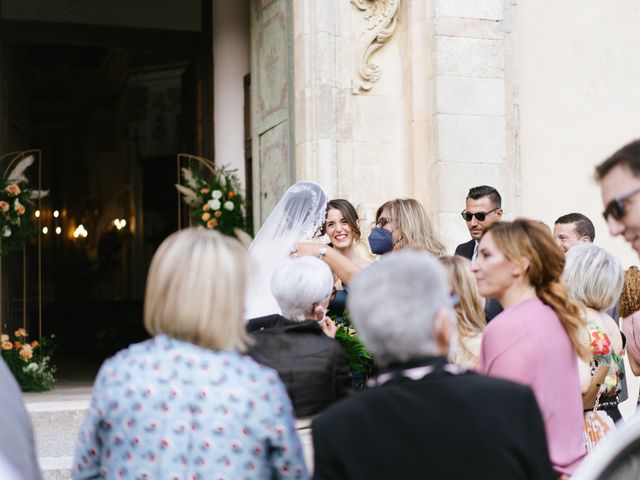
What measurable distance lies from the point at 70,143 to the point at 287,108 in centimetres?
1423

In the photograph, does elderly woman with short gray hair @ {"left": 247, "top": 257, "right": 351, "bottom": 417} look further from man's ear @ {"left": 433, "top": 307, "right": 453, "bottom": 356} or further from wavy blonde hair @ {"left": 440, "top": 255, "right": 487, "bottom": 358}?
man's ear @ {"left": 433, "top": 307, "right": 453, "bottom": 356}

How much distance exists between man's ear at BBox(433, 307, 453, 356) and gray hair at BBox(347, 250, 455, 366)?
14mm

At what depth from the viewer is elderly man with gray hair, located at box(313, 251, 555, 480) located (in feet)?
7.42

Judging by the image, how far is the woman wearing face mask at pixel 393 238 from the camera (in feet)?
17.1

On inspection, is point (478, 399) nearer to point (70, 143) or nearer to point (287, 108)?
point (287, 108)

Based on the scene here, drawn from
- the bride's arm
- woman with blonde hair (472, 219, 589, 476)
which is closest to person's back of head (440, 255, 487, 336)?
woman with blonde hair (472, 219, 589, 476)

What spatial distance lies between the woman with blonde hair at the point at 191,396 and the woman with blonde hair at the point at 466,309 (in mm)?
1431

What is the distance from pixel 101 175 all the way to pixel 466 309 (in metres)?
18.9

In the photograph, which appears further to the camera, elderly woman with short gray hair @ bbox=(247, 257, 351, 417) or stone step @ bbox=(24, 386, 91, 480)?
stone step @ bbox=(24, 386, 91, 480)

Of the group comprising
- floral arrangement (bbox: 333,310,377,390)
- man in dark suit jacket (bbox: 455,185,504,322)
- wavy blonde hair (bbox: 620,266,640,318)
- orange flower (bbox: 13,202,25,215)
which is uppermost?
orange flower (bbox: 13,202,25,215)

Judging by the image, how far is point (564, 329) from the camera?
3.34 meters

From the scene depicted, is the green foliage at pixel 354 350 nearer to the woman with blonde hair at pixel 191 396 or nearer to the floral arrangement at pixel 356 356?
the floral arrangement at pixel 356 356

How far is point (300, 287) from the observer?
3.62 m

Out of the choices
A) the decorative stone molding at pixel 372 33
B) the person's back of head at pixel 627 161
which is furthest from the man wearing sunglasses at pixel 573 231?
the person's back of head at pixel 627 161
